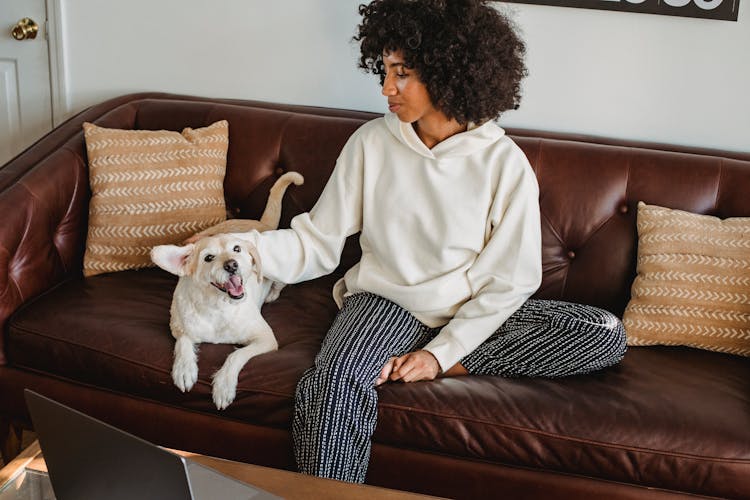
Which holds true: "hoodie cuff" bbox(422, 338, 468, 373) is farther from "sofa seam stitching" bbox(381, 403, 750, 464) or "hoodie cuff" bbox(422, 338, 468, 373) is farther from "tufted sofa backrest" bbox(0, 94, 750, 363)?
"tufted sofa backrest" bbox(0, 94, 750, 363)

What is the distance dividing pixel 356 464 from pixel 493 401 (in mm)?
327

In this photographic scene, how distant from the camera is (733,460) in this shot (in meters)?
1.64

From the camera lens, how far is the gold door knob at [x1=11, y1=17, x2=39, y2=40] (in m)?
2.81

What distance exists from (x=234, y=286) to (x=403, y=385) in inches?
17.7

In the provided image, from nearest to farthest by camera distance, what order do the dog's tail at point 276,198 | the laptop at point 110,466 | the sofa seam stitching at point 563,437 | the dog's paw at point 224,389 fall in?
the laptop at point 110,466 < the sofa seam stitching at point 563,437 < the dog's paw at point 224,389 < the dog's tail at point 276,198

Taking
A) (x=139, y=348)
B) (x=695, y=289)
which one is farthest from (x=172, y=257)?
(x=695, y=289)

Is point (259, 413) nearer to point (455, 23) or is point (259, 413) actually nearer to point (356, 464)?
point (356, 464)

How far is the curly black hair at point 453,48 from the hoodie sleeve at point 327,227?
27cm

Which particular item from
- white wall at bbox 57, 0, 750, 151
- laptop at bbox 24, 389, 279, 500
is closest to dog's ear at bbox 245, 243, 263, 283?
laptop at bbox 24, 389, 279, 500

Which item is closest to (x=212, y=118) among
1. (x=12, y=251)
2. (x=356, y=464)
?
(x=12, y=251)

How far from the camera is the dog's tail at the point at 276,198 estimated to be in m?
2.33

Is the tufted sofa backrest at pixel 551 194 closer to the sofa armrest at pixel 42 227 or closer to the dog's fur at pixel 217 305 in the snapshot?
the sofa armrest at pixel 42 227

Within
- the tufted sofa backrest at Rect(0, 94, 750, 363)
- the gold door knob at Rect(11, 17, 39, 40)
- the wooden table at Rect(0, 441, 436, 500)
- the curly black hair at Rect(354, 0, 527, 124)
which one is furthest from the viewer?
the gold door knob at Rect(11, 17, 39, 40)

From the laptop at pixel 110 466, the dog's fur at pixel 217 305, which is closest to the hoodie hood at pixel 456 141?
the dog's fur at pixel 217 305
